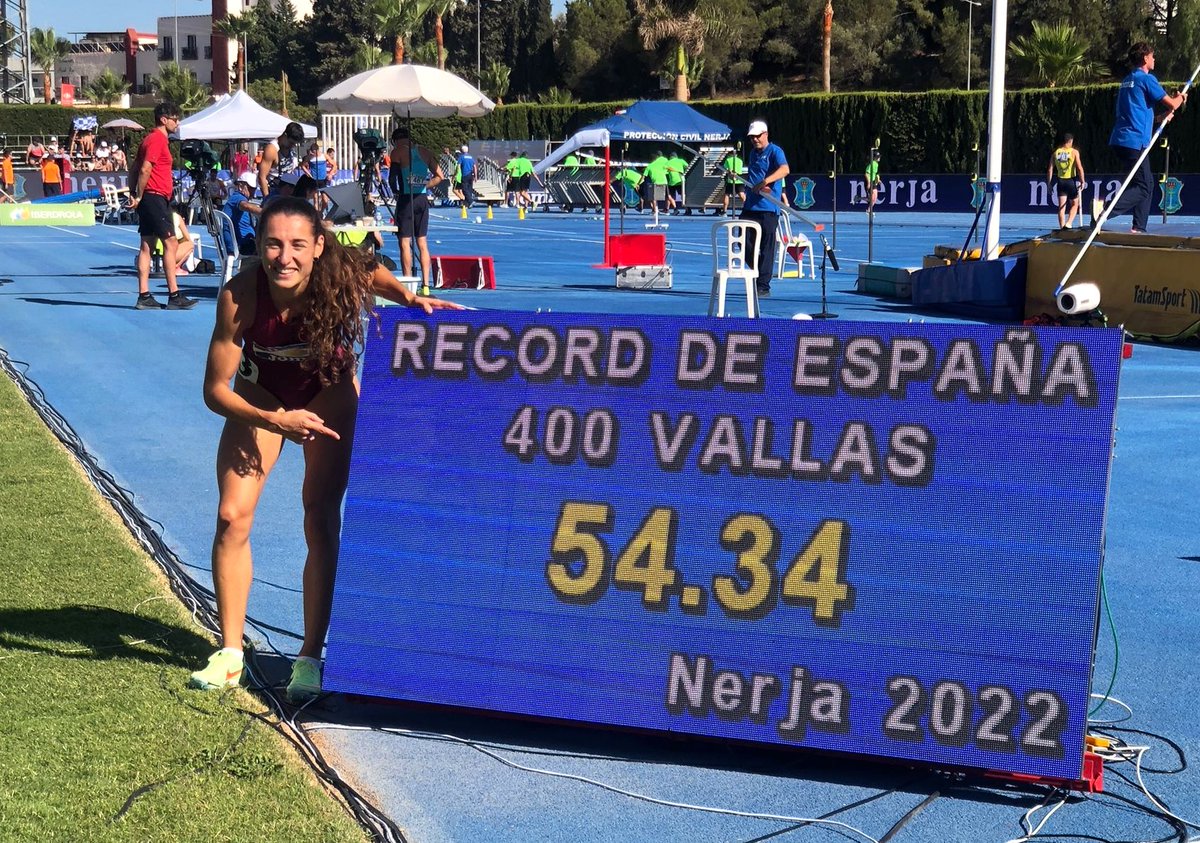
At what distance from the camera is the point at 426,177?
17.3 meters

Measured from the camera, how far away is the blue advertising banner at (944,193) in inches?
1403

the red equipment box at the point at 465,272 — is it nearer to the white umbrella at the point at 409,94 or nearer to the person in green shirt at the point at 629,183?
the white umbrella at the point at 409,94

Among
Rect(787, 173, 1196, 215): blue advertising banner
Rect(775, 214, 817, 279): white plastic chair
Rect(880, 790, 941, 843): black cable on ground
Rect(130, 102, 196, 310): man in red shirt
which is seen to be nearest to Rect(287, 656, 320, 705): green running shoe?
Rect(880, 790, 941, 843): black cable on ground

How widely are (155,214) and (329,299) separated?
1166 cm

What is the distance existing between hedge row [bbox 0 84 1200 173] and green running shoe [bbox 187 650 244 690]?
3522cm

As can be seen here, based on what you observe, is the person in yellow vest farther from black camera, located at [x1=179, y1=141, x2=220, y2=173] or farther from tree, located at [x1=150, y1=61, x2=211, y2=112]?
tree, located at [x1=150, y1=61, x2=211, y2=112]

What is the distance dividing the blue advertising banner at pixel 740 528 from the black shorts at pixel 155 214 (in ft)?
37.7

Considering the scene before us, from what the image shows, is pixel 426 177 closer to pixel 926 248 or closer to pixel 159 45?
pixel 926 248

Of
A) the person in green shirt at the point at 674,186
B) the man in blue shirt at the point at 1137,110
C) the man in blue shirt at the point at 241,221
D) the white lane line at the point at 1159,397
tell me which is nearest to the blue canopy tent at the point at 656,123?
the person in green shirt at the point at 674,186

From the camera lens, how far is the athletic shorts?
98.3ft

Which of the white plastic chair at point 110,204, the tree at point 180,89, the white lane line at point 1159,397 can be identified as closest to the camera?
the white lane line at point 1159,397

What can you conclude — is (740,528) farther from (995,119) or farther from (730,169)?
(730,169)

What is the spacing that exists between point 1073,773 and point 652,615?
1226 mm

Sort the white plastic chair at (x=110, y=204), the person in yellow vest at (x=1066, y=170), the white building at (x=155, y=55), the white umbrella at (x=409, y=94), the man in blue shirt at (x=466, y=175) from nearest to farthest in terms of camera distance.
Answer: the white umbrella at (x=409, y=94)
the person in yellow vest at (x=1066, y=170)
the white plastic chair at (x=110, y=204)
the man in blue shirt at (x=466, y=175)
the white building at (x=155, y=55)
